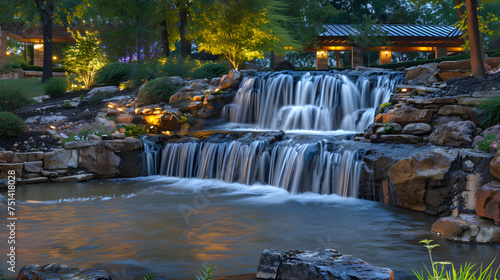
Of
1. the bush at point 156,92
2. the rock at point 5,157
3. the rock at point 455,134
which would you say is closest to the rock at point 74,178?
the rock at point 5,157

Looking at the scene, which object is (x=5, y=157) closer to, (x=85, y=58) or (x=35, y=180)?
(x=35, y=180)

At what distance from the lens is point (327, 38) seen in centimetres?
2928

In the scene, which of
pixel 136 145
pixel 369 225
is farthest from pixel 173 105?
pixel 369 225


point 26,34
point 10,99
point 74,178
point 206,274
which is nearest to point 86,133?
point 74,178

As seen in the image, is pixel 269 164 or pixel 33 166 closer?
pixel 269 164

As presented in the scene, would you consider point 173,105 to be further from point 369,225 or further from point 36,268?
point 36,268

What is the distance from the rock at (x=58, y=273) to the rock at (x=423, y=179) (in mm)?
6137

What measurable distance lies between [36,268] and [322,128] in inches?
463

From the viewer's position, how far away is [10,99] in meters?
16.3

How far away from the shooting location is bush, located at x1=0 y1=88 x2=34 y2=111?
16094 mm

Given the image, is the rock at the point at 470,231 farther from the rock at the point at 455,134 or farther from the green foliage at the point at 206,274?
the green foliage at the point at 206,274

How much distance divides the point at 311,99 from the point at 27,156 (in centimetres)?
1003

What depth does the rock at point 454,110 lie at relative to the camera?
32.7 feet

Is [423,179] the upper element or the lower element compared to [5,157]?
upper
